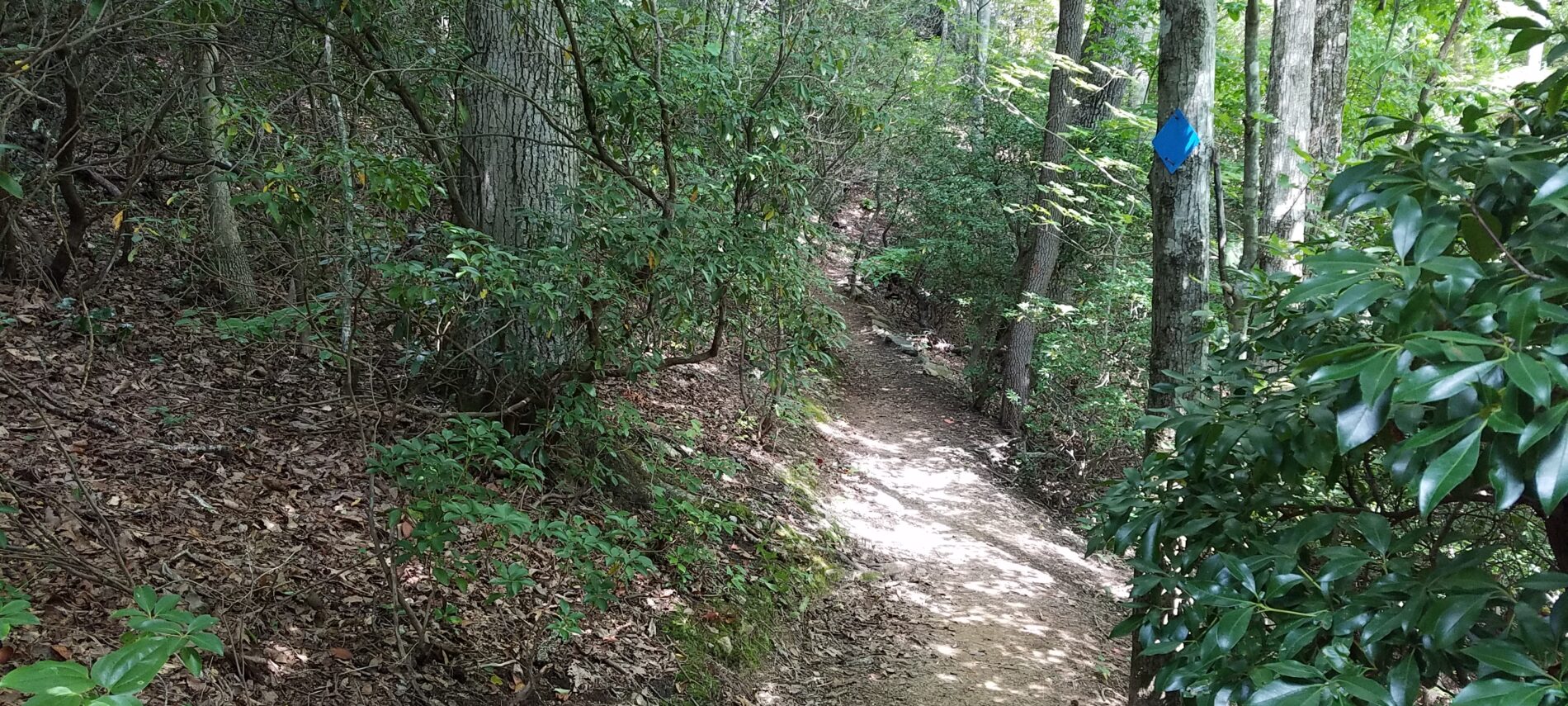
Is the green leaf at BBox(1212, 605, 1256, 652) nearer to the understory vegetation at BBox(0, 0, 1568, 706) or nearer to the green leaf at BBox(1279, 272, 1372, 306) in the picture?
the understory vegetation at BBox(0, 0, 1568, 706)

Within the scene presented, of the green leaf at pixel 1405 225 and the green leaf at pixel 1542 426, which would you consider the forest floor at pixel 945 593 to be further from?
the green leaf at pixel 1542 426

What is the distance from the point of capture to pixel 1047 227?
11273 mm

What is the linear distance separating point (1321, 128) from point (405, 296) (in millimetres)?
5838

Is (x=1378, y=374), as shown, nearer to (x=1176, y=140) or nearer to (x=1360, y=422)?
(x=1360, y=422)

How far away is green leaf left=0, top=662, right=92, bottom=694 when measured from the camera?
3.86ft

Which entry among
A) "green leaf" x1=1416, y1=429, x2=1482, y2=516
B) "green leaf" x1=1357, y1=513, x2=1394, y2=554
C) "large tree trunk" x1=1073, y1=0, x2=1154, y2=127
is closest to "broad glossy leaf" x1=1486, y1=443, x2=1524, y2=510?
"green leaf" x1=1416, y1=429, x2=1482, y2=516

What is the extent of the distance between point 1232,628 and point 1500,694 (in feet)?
1.56

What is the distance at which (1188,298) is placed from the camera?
11.3 feet

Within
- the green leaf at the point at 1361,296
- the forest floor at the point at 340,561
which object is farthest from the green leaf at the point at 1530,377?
the forest floor at the point at 340,561

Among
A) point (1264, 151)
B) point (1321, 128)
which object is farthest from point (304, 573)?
point (1321, 128)

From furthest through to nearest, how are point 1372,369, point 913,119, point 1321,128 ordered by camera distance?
1. point 913,119
2. point 1321,128
3. point 1372,369

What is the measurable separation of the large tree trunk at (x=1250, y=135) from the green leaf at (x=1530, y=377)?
3.03 meters

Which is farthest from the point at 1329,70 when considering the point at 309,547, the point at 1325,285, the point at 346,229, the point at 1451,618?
the point at 309,547

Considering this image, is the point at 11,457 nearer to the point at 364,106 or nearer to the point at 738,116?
the point at 364,106
